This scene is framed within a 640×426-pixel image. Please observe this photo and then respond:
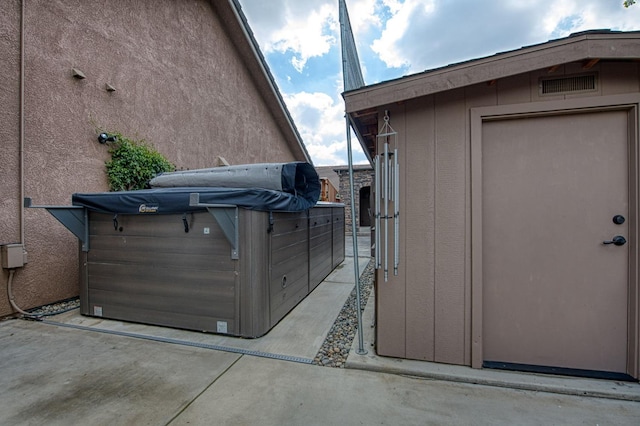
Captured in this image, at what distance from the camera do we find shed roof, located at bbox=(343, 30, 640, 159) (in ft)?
6.45

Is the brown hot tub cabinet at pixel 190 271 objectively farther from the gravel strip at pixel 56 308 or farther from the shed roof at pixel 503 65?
the shed roof at pixel 503 65

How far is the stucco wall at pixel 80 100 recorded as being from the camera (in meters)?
3.55

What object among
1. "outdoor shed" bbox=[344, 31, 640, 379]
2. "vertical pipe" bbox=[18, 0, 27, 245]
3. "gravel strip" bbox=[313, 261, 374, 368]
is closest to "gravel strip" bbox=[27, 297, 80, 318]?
"vertical pipe" bbox=[18, 0, 27, 245]

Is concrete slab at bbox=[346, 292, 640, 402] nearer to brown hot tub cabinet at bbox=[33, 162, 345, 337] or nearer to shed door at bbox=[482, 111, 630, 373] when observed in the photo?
shed door at bbox=[482, 111, 630, 373]

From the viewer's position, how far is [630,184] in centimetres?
217

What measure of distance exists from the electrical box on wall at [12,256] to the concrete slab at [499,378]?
4.00 m

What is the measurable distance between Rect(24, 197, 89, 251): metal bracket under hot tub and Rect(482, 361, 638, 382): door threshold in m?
4.45

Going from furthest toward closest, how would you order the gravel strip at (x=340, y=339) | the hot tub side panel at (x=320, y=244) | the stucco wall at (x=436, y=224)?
the hot tub side panel at (x=320, y=244) → the gravel strip at (x=340, y=339) → the stucco wall at (x=436, y=224)

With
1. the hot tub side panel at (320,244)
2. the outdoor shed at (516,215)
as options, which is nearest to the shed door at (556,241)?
the outdoor shed at (516,215)

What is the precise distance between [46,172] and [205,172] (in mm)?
2040

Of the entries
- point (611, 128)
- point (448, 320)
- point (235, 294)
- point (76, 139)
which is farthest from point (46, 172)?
point (611, 128)

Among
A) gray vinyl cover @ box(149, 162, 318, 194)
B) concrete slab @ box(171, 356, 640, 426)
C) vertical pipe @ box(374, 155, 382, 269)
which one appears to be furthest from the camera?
gray vinyl cover @ box(149, 162, 318, 194)

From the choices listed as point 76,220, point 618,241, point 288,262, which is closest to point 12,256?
point 76,220

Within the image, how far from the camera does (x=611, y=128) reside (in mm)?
2215
